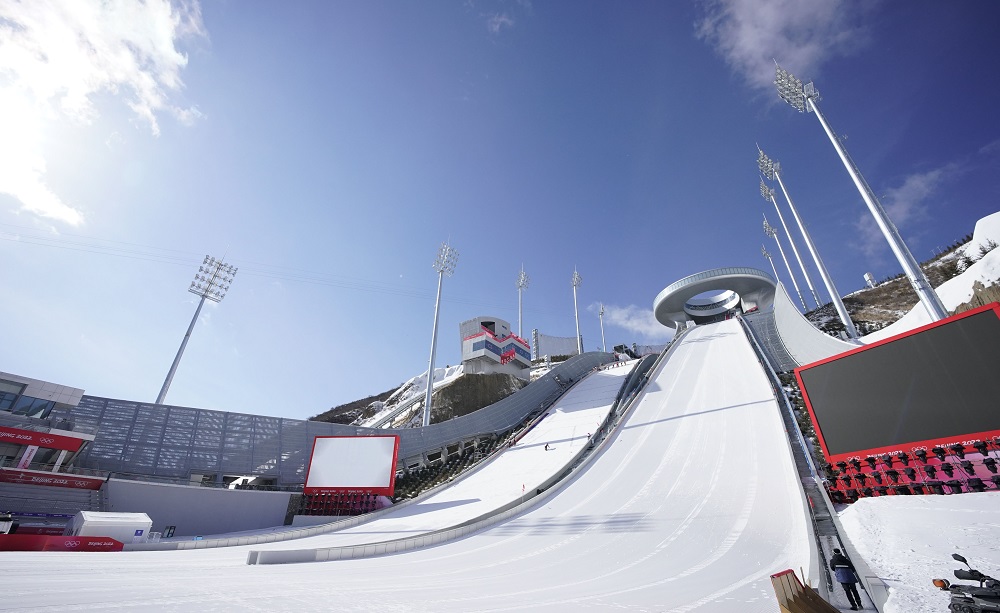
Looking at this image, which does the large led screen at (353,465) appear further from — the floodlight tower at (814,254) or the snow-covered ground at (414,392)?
the floodlight tower at (814,254)

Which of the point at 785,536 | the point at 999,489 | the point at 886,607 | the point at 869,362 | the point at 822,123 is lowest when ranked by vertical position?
the point at 886,607

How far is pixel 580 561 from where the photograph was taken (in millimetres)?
8211

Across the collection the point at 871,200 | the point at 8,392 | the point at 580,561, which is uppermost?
the point at 871,200

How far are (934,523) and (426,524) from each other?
12.9m

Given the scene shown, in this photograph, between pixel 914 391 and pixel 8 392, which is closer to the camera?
pixel 914 391

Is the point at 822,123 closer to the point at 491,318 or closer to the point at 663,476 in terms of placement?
the point at 663,476

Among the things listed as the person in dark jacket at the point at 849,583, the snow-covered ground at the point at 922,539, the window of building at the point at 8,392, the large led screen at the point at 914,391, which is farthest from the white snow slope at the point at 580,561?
the window of building at the point at 8,392

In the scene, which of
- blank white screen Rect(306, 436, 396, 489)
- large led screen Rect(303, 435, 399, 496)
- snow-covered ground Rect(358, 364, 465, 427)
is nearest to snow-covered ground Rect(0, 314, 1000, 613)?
large led screen Rect(303, 435, 399, 496)

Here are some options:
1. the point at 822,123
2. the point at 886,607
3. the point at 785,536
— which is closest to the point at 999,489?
the point at 785,536

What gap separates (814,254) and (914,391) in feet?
87.6

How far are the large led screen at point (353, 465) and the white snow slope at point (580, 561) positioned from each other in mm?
4586

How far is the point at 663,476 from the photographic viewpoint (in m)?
14.7

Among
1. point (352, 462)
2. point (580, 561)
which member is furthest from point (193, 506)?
point (580, 561)

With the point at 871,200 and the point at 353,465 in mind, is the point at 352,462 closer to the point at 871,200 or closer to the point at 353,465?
the point at 353,465
